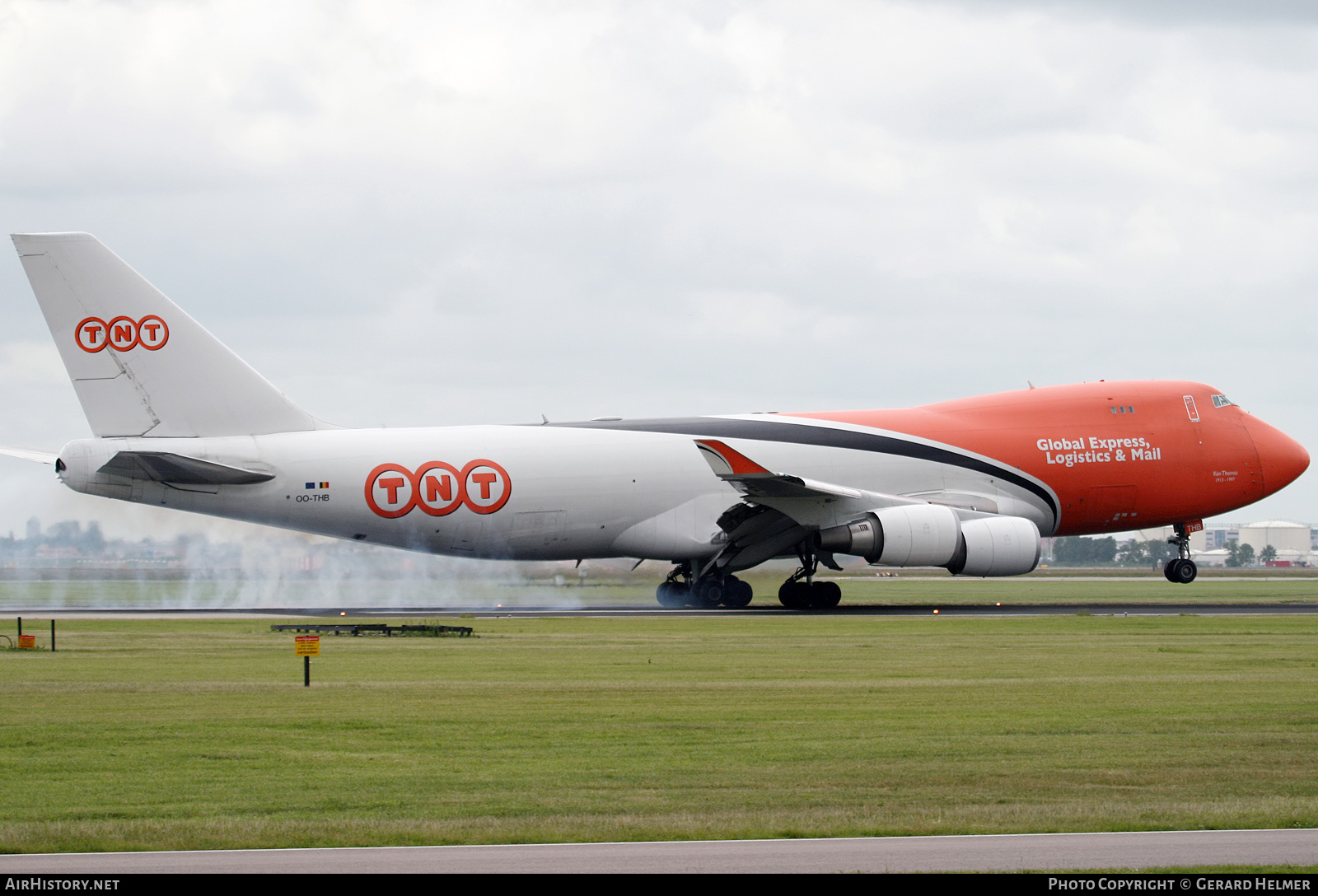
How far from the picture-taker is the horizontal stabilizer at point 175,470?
37.4 metres

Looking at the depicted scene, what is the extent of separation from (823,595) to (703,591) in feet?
11.6

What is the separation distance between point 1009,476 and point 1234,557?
429 ft

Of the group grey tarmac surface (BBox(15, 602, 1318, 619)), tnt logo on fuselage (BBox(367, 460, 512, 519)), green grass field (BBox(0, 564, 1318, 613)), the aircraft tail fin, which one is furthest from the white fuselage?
green grass field (BBox(0, 564, 1318, 613))

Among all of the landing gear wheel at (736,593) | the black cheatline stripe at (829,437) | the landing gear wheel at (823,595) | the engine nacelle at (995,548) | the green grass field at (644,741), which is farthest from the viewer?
the landing gear wheel at (736,593)

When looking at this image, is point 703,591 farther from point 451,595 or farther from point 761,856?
point 761,856

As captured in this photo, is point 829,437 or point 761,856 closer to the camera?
point 761,856

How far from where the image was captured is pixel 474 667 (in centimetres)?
2430

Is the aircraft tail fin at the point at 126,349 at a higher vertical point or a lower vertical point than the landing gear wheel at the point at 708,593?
higher

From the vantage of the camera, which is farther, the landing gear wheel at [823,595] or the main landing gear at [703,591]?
the main landing gear at [703,591]

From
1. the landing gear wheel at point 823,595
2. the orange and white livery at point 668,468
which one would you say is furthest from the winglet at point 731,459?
the landing gear wheel at point 823,595

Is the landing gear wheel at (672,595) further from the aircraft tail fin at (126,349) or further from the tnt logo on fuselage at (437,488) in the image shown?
the aircraft tail fin at (126,349)

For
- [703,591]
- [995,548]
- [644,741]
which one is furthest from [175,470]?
[644,741]

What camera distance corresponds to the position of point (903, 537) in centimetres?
3900
